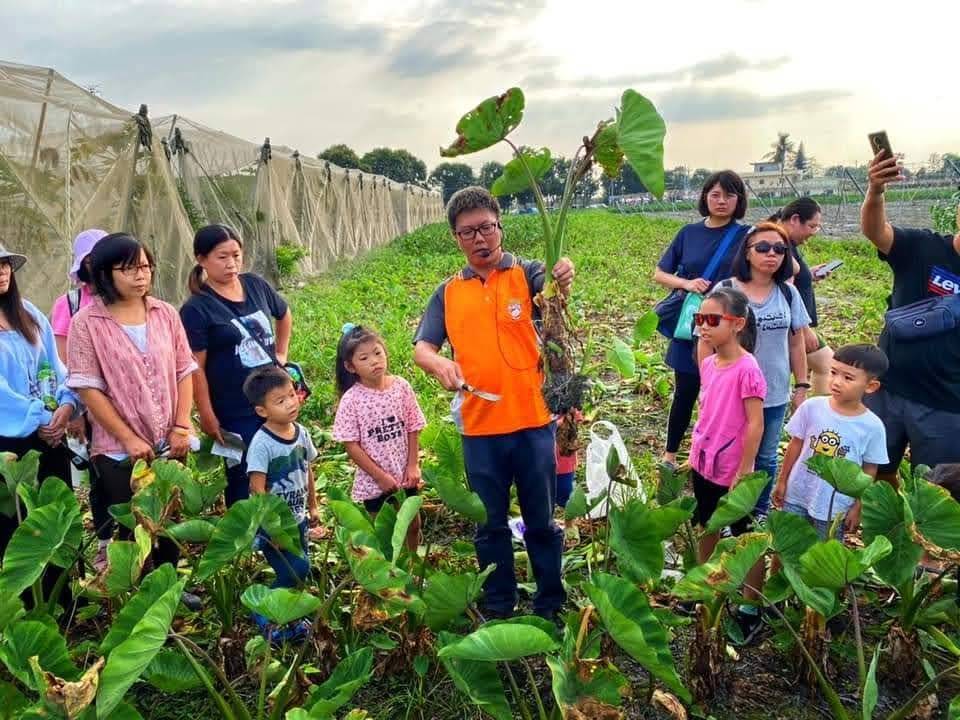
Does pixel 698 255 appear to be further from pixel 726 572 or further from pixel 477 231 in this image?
pixel 726 572

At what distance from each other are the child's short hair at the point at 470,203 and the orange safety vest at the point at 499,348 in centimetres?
18

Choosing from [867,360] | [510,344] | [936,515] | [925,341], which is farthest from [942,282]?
[510,344]

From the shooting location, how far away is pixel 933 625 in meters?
2.21

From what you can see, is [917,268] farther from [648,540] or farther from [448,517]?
[448,517]

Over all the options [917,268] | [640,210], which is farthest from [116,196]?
[640,210]

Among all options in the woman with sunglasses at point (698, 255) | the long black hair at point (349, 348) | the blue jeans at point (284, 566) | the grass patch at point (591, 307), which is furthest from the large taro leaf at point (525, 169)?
the blue jeans at point (284, 566)

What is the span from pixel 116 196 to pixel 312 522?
435 centimetres

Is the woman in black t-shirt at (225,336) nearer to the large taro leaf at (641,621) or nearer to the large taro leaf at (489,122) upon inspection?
the large taro leaf at (489,122)

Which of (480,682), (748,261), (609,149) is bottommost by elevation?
(480,682)

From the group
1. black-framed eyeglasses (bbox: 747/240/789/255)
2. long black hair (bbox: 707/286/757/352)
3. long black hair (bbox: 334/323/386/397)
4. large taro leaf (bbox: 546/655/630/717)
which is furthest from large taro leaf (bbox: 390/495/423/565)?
black-framed eyeglasses (bbox: 747/240/789/255)

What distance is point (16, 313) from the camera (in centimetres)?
250

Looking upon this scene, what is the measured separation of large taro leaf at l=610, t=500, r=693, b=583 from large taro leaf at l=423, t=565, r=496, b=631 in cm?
39

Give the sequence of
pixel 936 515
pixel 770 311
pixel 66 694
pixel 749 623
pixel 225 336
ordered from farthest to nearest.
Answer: pixel 770 311
pixel 225 336
pixel 749 623
pixel 936 515
pixel 66 694

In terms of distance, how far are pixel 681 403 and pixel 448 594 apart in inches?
77.9
